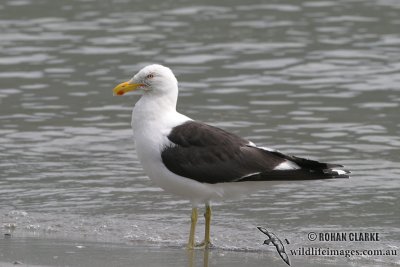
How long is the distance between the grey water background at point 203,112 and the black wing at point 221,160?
1.97 feet

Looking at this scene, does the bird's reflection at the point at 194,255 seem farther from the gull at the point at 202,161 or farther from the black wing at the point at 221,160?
the black wing at the point at 221,160

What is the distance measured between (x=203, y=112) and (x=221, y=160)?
16.7 feet

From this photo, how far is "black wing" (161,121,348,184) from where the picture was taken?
8.69 metres

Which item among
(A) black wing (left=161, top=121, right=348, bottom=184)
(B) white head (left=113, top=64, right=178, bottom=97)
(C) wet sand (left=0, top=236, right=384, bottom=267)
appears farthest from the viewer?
(B) white head (left=113, top=64, right=178, bottom=97)

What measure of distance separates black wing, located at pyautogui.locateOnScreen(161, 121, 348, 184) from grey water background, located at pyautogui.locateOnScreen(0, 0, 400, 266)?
0.60m

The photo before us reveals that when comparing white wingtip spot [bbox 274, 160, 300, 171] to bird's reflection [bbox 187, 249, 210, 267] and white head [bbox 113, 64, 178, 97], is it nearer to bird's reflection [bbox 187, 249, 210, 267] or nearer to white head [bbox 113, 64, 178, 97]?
bird's reflection [bbox 187, 249, 210, 267]

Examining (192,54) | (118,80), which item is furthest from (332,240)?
(192,54)

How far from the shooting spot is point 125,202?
10648 millimetres

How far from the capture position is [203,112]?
45.7 feet

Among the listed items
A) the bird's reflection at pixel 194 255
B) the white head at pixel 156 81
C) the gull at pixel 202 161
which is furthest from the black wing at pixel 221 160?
the bird's reflection at pixel 194 255

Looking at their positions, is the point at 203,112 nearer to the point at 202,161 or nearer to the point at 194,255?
the point at 202,161

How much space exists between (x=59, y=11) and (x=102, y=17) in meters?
0.91

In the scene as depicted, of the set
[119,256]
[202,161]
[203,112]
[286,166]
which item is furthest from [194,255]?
[203,112]

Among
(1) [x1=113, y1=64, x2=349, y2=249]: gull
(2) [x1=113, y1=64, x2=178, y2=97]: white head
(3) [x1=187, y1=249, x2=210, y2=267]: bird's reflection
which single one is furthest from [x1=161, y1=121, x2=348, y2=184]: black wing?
(3) [x1=187, y1=249, x2=210, y2=267]: bird's reflection
